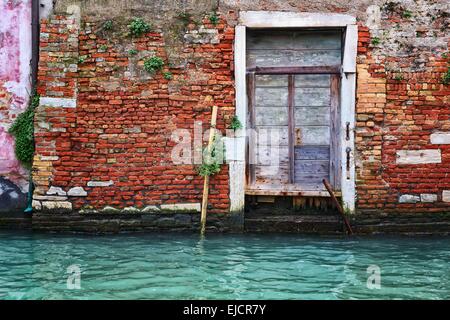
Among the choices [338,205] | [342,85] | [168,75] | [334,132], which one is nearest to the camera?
[338,205]

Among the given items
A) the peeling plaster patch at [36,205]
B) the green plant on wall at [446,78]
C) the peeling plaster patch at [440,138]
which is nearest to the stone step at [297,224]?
the peeling plaster patch at [440,138]

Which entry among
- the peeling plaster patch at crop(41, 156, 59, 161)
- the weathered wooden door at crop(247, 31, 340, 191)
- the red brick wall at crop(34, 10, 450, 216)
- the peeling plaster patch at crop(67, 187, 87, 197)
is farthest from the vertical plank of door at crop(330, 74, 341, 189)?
the peeling plaster patch at crop(41, 156, 59, 161)

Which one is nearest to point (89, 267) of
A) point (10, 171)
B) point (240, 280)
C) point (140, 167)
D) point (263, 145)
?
point (240, 280)

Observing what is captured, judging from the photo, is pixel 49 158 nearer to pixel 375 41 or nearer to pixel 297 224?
pixel 297 224

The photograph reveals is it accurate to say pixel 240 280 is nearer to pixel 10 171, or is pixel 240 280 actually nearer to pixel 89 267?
pixel 89 267

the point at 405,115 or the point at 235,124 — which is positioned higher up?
the point at 405,115

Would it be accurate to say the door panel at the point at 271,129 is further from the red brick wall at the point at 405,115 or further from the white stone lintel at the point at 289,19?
the red brick wall at the point at 405,115

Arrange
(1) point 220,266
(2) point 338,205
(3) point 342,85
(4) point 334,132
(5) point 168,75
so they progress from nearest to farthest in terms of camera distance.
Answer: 1. (1) point 220,266
2. (2) point 338,205
3. (5) point 168,75
4. (3) point 342,85
5. (4) point 334,132

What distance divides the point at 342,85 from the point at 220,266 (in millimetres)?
2922

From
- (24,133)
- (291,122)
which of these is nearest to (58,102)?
(24,133)

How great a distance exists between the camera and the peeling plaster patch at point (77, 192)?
7133 millimetres

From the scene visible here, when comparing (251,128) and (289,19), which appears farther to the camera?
(251,128)

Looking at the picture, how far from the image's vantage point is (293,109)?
7.61m

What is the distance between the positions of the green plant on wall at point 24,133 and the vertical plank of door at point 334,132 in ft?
11.9
